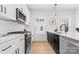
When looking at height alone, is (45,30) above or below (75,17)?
below

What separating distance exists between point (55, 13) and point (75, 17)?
4.78 ft

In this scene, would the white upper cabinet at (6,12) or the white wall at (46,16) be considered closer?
the white upper cabinet at (6,12)

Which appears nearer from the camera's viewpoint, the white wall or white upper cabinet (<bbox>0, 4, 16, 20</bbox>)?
white upper cabinet (<bbox>0, 4, 16, 20</bbox>)

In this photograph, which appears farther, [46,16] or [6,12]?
[46,16]

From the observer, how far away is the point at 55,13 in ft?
29.0

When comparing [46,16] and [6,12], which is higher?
[46,16]

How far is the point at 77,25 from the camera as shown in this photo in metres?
9.12
